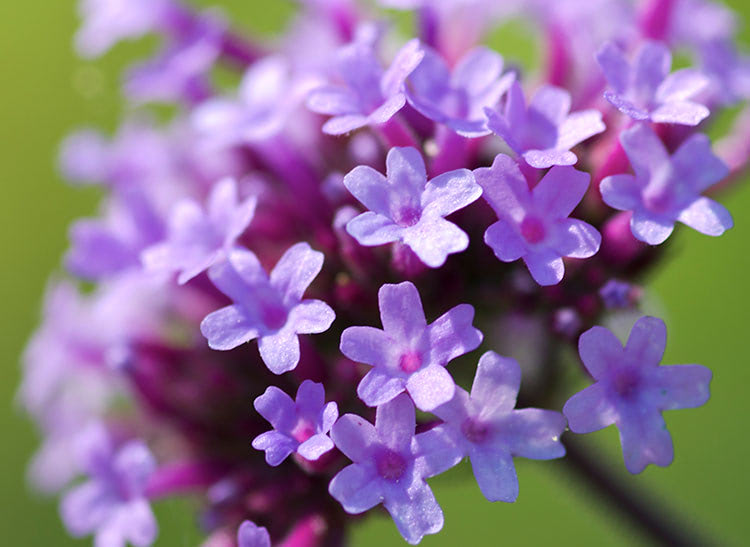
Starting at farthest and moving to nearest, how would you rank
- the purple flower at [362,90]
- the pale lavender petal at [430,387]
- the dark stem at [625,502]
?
1. the dark stem at [625,502]
2. the purple flower at [362,90]
3. the pale lavender petal at [430,387]

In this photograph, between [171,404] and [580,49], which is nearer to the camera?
[171,404]

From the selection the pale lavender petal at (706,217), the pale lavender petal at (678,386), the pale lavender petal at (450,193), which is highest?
the pale lavender petal at (450,193)

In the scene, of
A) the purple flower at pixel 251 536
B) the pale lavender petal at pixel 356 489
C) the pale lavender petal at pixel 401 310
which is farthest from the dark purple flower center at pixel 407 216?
the purple flower at pixel 251 536

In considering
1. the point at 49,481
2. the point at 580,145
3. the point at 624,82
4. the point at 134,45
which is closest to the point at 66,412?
the point at 49,481

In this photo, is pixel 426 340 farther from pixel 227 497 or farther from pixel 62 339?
pixel 62 339

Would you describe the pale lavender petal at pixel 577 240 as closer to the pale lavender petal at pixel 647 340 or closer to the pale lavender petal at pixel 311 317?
the pale lavender petal at pixel 647 340

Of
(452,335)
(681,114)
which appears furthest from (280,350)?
(681,114)
